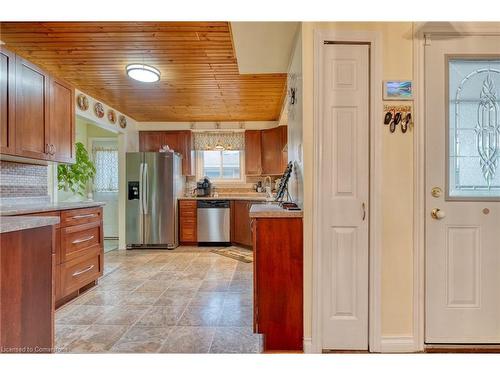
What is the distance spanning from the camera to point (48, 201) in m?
3.22

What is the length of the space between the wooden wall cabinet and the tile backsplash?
7.76ft

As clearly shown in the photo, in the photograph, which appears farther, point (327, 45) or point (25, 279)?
point (327, 45)

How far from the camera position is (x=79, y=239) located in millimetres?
2865

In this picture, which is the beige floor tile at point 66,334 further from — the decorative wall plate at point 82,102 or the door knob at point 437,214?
the decorative wall plate at point 82,102

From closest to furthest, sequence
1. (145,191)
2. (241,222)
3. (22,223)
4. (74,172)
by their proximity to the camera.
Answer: (22,223)
(74,172)
(145,191)
(241,222)

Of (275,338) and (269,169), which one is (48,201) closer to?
(275,338)

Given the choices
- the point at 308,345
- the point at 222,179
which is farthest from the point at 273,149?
the point at 308,345

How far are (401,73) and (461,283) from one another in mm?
1389

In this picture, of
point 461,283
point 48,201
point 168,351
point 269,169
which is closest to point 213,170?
point 269,169

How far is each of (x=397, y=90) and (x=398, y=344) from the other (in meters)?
1.60

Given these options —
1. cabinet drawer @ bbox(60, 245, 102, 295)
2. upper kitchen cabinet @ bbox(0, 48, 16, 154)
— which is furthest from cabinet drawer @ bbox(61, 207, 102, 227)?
upper kitchen cabinet @ bbox(0, 48, 16, 154)

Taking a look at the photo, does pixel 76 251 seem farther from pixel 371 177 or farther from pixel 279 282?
pixel 371 177

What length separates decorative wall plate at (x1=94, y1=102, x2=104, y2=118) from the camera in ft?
13.7

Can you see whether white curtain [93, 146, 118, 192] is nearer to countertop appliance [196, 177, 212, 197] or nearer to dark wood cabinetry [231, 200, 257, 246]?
countertop appliance [196, 177, 212, 197]
